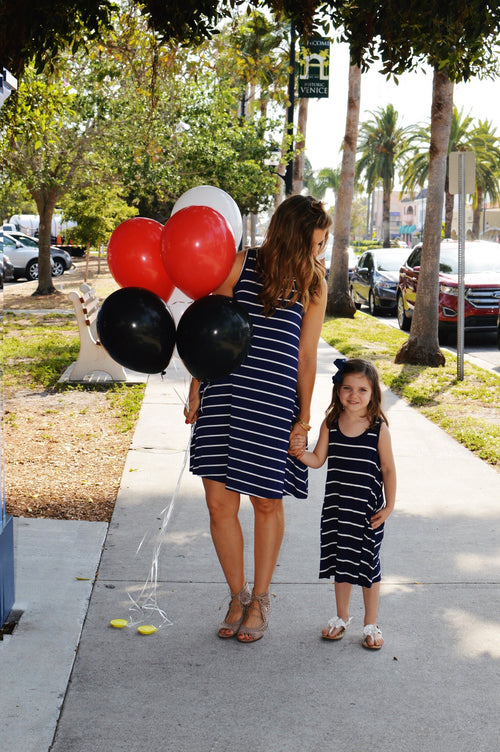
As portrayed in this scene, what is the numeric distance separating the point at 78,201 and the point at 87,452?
2073 centimetres

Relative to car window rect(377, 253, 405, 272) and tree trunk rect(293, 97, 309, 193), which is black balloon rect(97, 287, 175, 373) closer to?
car window rect(377, 253, 405, 272)

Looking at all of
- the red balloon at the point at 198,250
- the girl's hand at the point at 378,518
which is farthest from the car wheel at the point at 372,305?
the red balloon at the point at 198,250

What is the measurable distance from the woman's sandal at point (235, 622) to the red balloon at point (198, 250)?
1.35 meters

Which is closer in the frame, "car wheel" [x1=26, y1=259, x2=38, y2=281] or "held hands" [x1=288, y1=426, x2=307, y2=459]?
"held hands" [x1=288, y1=426, x2=307, y2=459]

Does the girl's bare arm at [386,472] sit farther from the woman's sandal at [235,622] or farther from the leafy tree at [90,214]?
the leafy tree at [90,214]

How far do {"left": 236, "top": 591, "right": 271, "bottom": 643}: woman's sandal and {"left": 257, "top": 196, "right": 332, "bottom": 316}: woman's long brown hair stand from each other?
4.15 ft

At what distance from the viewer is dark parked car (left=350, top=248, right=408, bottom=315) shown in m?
19.9

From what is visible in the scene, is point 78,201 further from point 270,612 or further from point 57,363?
point 270,612

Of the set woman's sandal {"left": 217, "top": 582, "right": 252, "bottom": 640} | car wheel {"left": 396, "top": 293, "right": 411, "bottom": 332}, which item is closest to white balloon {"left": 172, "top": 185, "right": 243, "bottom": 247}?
woman's sandal {"left": 217, "top": 582, "right": 252, "bottom": 640}

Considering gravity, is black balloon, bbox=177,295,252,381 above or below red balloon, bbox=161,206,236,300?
below

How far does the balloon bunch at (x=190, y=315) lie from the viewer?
3229 mm

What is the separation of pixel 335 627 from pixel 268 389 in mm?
1104

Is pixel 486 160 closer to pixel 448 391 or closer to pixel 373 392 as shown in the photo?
pixel 448 391

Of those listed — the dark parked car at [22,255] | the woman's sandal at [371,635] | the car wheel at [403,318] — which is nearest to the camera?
the woman's sandal at [371,635]
